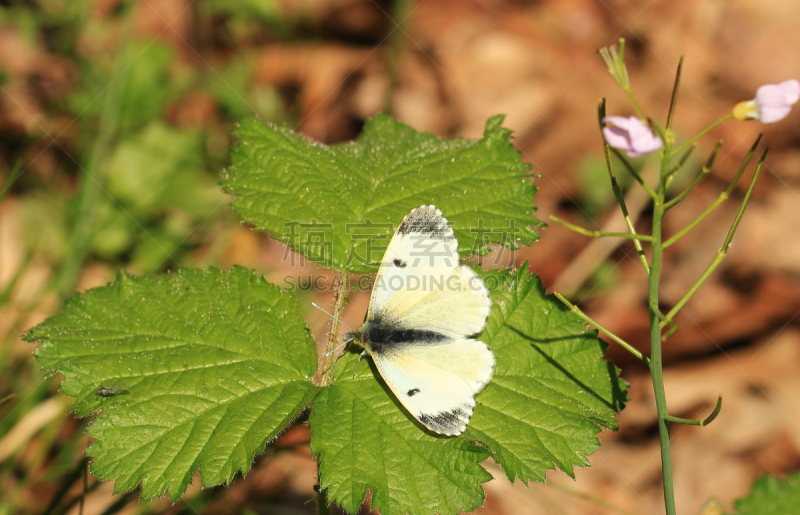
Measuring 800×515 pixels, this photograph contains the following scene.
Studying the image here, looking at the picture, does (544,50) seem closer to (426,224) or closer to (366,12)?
(366,12)

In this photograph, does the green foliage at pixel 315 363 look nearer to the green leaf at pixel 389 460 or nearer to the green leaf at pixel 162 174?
the green leaf at pixel 389 460

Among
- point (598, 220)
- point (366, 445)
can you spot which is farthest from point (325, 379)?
point (598, 220)

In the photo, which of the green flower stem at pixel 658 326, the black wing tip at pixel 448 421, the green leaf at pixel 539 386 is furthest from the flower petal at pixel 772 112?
the black wing tip at pixel 448 421

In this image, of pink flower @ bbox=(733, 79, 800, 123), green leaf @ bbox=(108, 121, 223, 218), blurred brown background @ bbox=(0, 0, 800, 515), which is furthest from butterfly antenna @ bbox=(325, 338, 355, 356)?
green leaf @ bbox=(108, 121, 223, 218)

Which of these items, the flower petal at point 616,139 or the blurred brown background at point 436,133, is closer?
the flower petal at point 616,139

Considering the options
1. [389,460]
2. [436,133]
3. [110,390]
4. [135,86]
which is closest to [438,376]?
[389,460]

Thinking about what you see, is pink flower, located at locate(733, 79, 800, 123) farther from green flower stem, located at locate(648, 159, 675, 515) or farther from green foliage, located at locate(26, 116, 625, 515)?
green foliage, located at locate(26, 116, 625, 515)

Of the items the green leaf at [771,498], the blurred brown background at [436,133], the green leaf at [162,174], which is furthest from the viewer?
the green leaf at [162,174]
